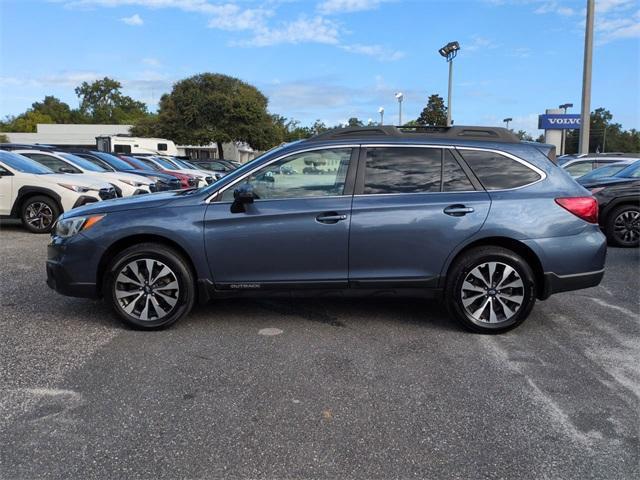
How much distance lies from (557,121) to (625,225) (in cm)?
2898

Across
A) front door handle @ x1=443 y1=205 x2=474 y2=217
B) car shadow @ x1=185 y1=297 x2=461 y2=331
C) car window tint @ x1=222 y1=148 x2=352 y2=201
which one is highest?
car window tint @ x1=222 y1=148 x2=352 y2=201

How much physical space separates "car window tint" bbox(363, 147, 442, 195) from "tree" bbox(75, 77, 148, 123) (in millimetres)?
124915

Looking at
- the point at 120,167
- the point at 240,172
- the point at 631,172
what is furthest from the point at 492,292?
the point at 120,167

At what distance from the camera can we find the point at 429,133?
5.16 metres

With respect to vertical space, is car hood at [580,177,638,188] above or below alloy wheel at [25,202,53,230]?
above

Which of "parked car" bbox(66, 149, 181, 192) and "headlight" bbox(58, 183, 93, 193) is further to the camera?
"parked car" bbox(66, 149, 181, 192)

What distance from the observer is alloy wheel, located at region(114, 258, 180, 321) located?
15.9ft

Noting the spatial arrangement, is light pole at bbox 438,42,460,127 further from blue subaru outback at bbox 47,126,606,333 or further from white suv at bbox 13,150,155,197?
blue subaru outback at bbox 47,126,606,333

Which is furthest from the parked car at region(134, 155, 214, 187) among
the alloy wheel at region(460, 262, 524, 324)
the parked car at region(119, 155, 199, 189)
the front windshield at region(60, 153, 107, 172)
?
the alloy wheel at region(460, 262, 524, 324)

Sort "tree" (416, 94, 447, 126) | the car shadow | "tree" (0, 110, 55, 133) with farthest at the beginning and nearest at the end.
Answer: "tree" (0, 110, 55, 133)
"tree" (416, 94, 447, 126)
the car shadow

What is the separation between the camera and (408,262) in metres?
4.80

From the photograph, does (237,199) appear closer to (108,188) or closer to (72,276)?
(72,276)

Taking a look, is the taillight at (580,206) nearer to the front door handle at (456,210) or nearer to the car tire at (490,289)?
the car tire at (490,289)

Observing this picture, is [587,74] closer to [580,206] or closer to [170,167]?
[170,167]
